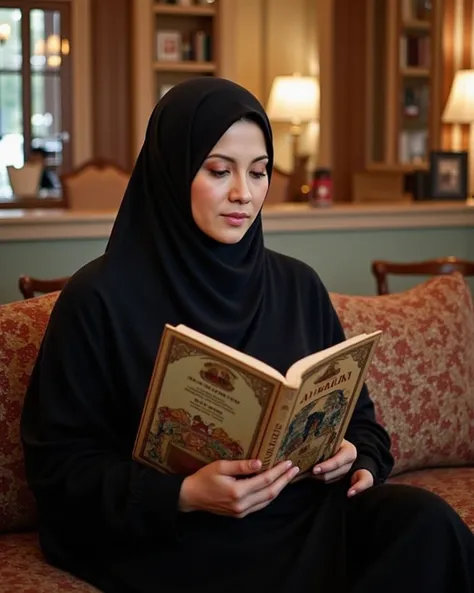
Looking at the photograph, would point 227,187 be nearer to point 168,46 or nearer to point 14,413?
point 14,413

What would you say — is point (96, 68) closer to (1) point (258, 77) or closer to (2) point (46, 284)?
(1) point (258, 77)

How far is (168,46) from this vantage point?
679cm

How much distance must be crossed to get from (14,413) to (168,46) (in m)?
5.23

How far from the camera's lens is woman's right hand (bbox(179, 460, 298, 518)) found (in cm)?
147

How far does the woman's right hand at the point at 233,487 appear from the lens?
1.47m

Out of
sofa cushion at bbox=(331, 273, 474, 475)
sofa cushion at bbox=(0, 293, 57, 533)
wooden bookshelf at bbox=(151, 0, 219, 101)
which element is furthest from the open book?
wooden bookshelf at bbox=(151, 0, 219, 101)

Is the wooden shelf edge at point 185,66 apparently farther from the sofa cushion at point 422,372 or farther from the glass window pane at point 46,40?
the sofa cushion at point 422,372

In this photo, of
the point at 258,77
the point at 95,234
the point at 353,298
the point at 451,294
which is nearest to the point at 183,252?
the point at 353,298

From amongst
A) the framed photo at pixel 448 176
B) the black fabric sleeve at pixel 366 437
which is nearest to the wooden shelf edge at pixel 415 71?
the framed photo at pixel 448 176

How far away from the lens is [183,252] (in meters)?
1.64

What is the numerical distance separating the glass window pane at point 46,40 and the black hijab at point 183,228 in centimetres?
539

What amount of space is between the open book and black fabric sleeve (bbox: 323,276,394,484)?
162 mm

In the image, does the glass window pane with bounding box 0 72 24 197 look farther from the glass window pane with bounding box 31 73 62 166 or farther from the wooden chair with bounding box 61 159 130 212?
the wooden chair with bounding box 61 159 130 212

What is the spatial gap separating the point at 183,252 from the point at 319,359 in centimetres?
32
